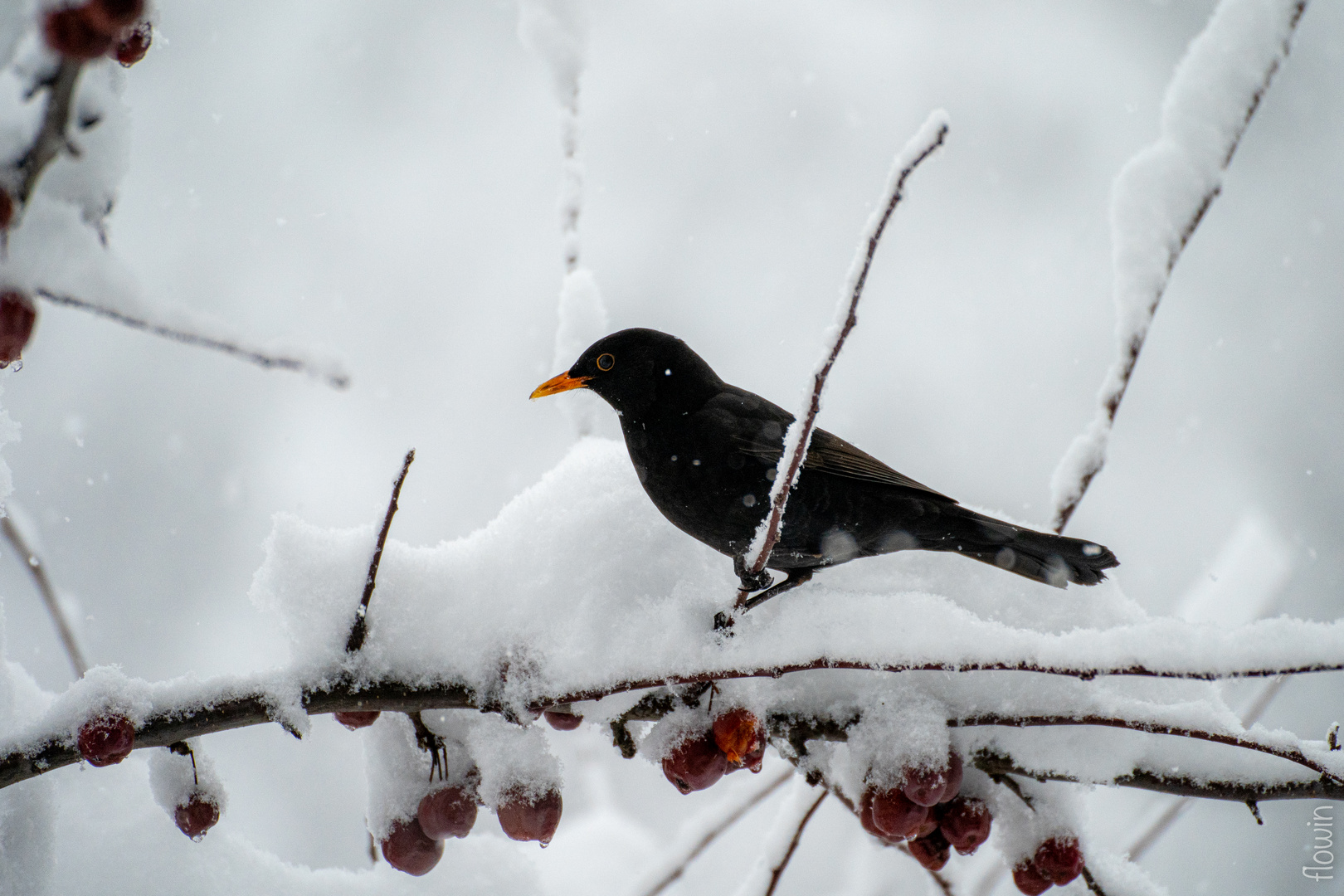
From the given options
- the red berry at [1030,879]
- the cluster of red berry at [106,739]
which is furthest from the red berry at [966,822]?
the cluster of red berry at [106,739]

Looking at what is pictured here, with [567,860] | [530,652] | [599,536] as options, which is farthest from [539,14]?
[567,860]

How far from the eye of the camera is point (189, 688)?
4.84ft

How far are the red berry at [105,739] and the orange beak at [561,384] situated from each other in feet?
4.04

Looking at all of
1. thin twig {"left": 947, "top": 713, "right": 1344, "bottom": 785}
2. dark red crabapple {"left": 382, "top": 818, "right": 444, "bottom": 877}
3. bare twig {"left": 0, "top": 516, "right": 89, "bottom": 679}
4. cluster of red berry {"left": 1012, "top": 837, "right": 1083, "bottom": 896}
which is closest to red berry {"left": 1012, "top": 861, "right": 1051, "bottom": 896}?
cluster of red berry {"left": 1012, "top": 837, "right": 1083, "bottom": 896}

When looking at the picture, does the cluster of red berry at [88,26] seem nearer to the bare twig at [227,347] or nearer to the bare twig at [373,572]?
the bare twig at [227,347]

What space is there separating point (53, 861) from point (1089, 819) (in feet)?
7.50

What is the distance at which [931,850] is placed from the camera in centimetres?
186

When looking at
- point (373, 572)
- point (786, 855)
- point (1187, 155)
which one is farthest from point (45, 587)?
point (1187, 155)

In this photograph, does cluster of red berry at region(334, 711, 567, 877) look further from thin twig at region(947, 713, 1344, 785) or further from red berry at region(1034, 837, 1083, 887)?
red berry at region(1034, 837, 1083, 887)

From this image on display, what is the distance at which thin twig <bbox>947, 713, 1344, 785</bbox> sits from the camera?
1.30m

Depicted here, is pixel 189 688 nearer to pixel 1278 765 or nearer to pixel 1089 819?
pixel 1089 819

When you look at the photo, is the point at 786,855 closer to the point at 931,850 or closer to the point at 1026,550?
the point at 931,850

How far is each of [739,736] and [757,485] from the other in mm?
772

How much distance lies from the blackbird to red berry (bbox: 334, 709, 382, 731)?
0.81 metres
